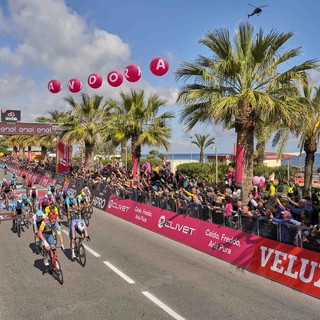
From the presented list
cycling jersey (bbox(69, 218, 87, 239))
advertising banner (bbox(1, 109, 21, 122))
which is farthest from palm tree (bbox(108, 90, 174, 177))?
advertising banner (bbox(1, 109, 21, 122))

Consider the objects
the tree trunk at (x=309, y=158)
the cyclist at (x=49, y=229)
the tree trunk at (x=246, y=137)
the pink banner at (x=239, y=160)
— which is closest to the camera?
the cyclist at (x=49, y=229)

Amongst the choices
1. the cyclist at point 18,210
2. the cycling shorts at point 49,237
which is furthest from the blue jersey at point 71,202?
the cycling shorts at point 49,237

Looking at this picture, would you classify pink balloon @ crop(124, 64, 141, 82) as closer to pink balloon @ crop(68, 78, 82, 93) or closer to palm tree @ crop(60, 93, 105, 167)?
pink balloon @ crop(68, 78, 82, 93)

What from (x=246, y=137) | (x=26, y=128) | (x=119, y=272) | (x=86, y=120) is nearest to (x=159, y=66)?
(x=246, y=137)

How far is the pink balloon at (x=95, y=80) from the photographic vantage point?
20.4m

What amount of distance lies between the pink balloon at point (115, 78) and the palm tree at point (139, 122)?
168cm

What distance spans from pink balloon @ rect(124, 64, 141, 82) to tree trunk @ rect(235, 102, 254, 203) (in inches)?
260

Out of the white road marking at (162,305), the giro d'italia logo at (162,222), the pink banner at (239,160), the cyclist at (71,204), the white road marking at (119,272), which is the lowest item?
the white road marking at (119,272)

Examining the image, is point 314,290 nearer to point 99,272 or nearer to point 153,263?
point 153,263

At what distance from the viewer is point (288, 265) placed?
8633mm

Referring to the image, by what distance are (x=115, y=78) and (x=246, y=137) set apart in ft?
30.4

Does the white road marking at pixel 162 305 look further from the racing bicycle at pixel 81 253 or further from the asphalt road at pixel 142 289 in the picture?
the racing bicycle at pixel 81 253

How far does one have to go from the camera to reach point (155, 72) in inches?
608

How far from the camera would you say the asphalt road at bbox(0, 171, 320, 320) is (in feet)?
22.8
